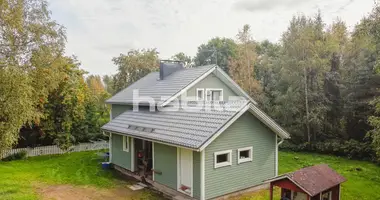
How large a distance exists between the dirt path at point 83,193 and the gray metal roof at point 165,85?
204 inches

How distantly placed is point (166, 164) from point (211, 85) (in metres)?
7.37

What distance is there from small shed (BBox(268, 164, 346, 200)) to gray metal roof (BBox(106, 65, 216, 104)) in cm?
790

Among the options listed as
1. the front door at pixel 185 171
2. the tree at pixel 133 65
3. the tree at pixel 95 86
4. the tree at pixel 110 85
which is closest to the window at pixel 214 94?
the front door at pixel 185 171

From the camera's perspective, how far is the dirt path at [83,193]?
1129cm

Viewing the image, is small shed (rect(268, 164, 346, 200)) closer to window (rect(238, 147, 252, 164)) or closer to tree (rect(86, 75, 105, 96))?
window (rect(238, 147, 252, 164))

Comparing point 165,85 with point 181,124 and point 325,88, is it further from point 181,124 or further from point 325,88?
point 325,88

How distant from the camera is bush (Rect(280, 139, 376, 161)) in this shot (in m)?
18.0

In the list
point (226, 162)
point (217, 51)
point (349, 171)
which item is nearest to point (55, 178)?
point (226, 162)

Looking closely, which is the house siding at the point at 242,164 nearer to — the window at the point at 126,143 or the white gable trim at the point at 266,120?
the white gable trim at the point at 266,120

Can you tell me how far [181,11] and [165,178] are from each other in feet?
38.0

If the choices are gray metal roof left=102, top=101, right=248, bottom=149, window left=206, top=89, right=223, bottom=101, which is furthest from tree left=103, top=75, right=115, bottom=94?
gray metal roof left=102, top=101, right=248, bottom=149

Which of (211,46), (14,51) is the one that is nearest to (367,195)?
(14,51)

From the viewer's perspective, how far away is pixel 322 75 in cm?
2089

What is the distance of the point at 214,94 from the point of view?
709 inches
